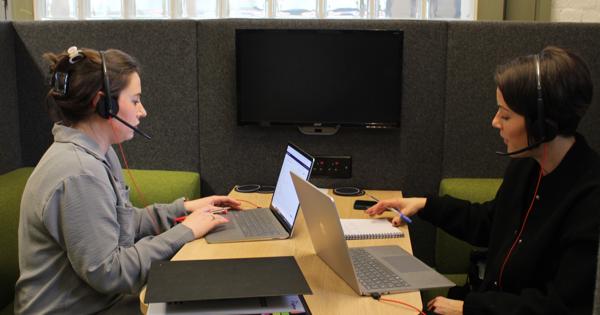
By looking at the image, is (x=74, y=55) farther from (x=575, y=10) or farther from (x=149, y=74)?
(x=575, y=10)

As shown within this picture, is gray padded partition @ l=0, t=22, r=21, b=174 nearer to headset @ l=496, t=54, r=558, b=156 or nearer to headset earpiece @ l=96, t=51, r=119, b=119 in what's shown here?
headset earpiece @ l=96, t=51, r=119, b=119

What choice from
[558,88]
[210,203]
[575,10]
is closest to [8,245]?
[210,203]

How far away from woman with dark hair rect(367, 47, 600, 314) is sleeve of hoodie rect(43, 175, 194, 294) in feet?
2.37

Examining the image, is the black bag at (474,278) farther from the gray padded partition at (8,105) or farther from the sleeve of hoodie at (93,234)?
the gray padded partition at (8,105)

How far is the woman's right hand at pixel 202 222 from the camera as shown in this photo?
167 cm

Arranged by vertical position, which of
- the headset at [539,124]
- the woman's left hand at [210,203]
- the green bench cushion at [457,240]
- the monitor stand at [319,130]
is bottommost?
the green bench cushion at [457,240]

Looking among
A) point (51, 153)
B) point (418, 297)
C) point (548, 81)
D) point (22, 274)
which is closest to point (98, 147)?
point (51, 153)

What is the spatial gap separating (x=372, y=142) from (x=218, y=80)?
64cm

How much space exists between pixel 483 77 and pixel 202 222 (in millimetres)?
1207

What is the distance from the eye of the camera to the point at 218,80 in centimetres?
237

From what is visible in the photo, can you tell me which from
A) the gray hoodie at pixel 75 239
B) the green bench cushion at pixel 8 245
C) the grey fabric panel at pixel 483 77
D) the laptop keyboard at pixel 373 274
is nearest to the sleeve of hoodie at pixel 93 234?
the gray hoodie at pixel 75 239

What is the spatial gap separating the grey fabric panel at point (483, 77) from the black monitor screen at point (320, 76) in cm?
22

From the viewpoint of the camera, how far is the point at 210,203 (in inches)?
76.2

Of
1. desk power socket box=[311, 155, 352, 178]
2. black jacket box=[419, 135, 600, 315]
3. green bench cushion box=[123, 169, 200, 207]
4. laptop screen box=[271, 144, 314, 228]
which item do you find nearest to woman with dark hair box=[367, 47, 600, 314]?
black jacket box=[419, 135, 600, 315]
